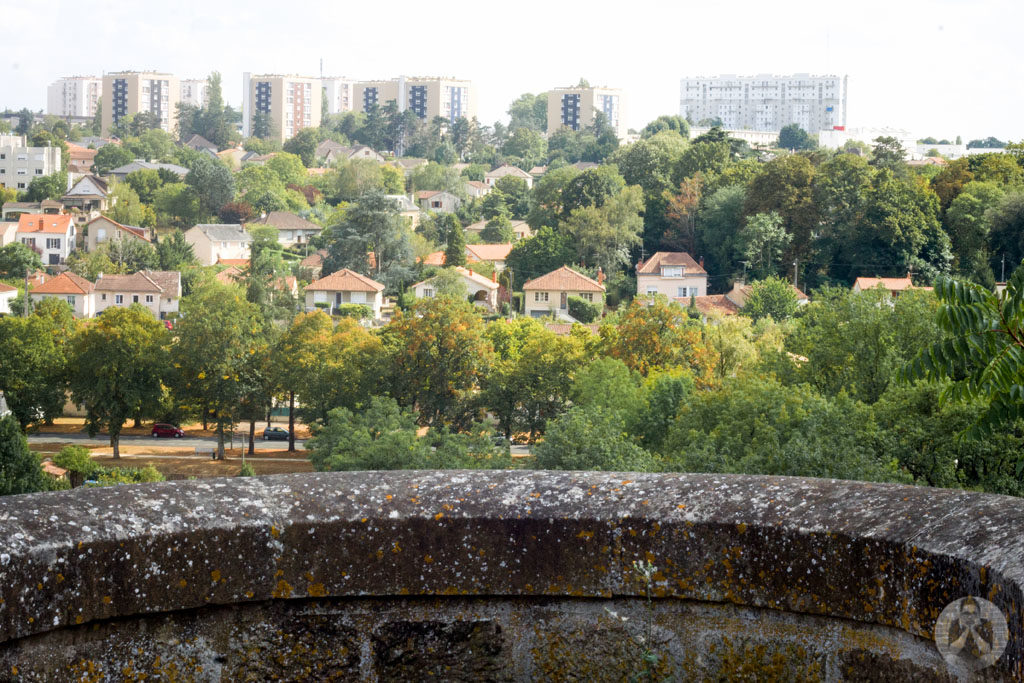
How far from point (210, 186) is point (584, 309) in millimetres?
Answer: 47145

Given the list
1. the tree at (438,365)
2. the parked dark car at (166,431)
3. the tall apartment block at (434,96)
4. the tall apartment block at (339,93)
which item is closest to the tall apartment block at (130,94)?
the tall apartment block at (339,93)

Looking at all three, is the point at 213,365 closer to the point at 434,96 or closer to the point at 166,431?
the point at 166,431

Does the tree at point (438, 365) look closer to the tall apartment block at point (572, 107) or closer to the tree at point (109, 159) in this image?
the tree at point (109, 159)

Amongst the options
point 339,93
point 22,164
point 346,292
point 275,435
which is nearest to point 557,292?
point 346,292

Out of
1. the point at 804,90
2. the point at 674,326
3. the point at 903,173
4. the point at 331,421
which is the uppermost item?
the point at 804,90

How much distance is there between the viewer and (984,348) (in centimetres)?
309

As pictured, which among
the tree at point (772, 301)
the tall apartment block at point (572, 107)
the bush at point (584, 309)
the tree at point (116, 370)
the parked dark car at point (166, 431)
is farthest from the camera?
the tall apartment block at point (572, 107)

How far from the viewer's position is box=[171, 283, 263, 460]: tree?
119 ft

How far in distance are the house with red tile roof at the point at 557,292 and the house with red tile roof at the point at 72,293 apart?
22325mm

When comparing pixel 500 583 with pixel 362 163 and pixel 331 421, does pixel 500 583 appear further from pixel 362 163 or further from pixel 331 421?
pixel 362 163

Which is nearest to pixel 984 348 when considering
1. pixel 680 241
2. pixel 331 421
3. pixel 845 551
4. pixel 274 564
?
pixel 845 551

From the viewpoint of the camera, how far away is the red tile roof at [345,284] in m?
57.4

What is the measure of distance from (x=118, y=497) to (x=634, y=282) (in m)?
56.8

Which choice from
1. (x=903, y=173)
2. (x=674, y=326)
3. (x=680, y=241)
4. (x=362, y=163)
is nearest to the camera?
(x=674, y=326)
